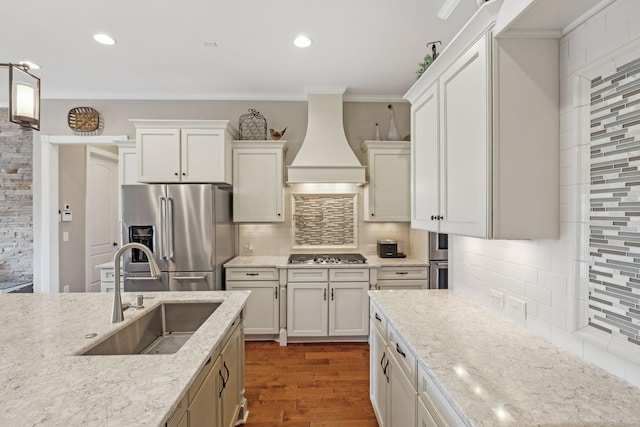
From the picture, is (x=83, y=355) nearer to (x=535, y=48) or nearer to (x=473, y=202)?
(x=473, y=202)

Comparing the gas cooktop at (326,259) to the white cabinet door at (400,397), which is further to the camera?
the gas cooktop at (326,259)

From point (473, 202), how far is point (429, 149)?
0.60 meters

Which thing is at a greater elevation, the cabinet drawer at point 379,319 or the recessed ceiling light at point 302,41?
the recessed ceiling light at point 302,41

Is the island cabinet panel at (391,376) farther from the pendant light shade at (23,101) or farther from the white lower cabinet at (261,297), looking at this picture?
the pendant light shade at (23,101)

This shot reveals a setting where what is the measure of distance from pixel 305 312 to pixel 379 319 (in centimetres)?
155

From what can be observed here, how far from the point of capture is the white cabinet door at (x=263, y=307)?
11.2 ft

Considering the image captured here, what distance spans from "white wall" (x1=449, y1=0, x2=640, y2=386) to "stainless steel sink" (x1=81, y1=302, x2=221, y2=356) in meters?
1.79

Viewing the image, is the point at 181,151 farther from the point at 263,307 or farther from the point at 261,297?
the point at 263,307

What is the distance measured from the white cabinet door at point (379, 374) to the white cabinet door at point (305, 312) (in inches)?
48.9

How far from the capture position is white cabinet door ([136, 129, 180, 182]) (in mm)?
3307

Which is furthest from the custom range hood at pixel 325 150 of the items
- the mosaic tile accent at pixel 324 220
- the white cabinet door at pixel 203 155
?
the white cabinet door at pixel 203 155

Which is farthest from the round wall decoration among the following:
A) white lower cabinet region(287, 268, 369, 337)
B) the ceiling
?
white lower cabinet region(287, 268, 369, 337)

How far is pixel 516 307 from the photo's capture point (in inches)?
60.6

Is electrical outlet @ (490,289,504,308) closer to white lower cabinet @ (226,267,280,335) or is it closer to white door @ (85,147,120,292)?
white lower cabinet @ (226,267,280,335)
